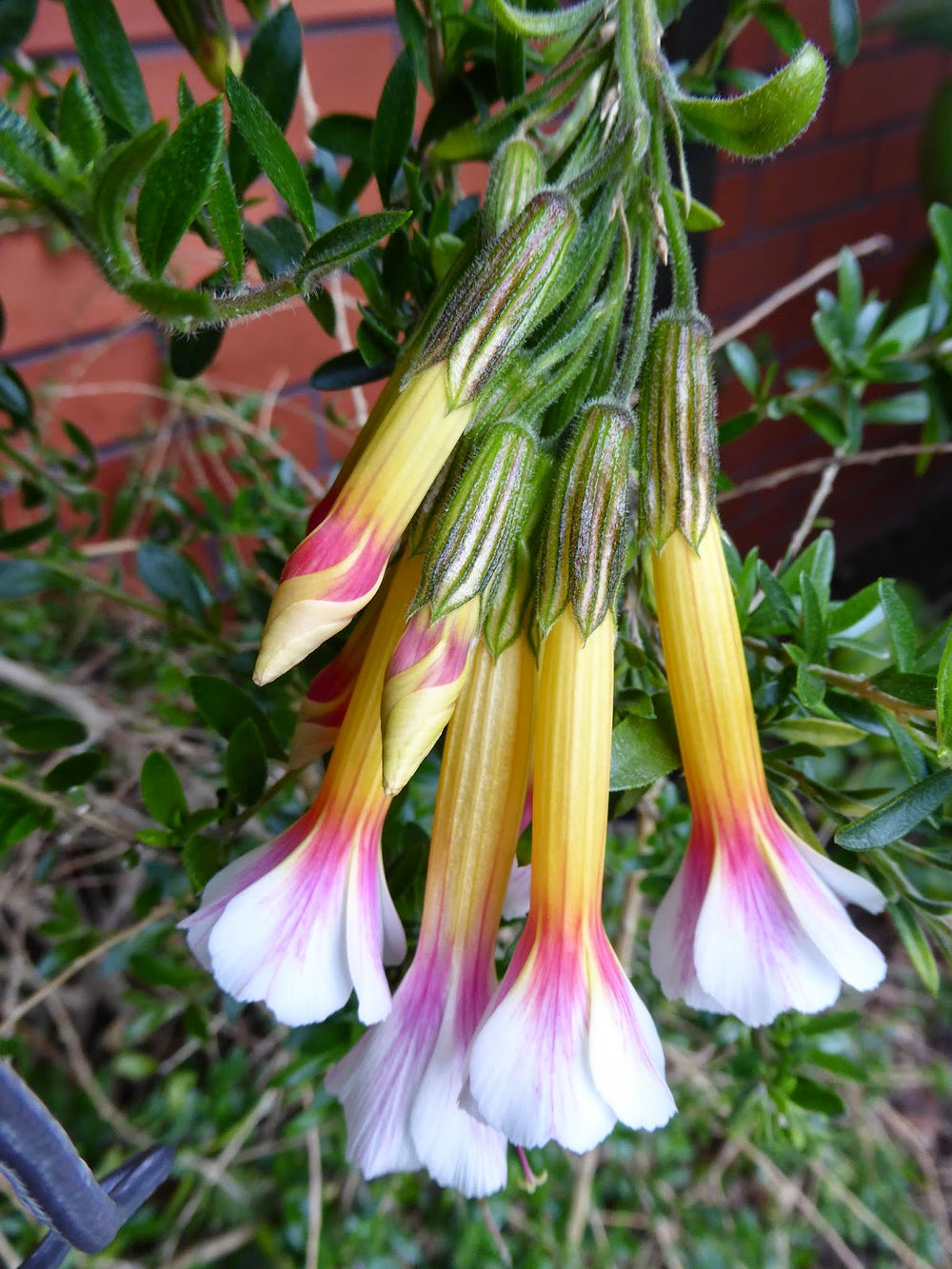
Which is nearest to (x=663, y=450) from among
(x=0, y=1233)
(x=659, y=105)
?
(x=659, y=105)

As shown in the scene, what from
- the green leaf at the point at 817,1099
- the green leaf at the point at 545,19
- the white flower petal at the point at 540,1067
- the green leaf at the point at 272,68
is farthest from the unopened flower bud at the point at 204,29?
the green leaf at the point at 817,1099

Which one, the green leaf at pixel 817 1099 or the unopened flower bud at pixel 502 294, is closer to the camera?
the unopened flower bud at pixel 502 294

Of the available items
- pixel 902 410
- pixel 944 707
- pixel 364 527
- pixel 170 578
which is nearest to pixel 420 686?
pixel 364 527

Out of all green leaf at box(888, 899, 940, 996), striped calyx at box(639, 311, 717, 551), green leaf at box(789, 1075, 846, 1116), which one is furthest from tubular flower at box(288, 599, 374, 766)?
green leaf at box(789, 1075, 846, 1116)

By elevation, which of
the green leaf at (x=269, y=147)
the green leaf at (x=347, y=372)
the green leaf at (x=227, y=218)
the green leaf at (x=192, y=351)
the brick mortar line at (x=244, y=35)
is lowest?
the green leaf at (x=227, y=218)

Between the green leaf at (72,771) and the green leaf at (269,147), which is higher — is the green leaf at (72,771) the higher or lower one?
the lower one

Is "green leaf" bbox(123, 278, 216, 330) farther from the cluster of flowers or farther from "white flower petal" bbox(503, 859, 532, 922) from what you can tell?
"white flower petal" bbox(503, 859, 532, 922)

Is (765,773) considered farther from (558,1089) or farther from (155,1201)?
(155,1201)

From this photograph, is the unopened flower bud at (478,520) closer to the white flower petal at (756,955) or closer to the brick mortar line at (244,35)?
the white flower petal at (756,955)

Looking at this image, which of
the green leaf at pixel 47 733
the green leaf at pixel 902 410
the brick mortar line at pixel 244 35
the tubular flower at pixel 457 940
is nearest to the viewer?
the tubular flower at pixel 457 940
